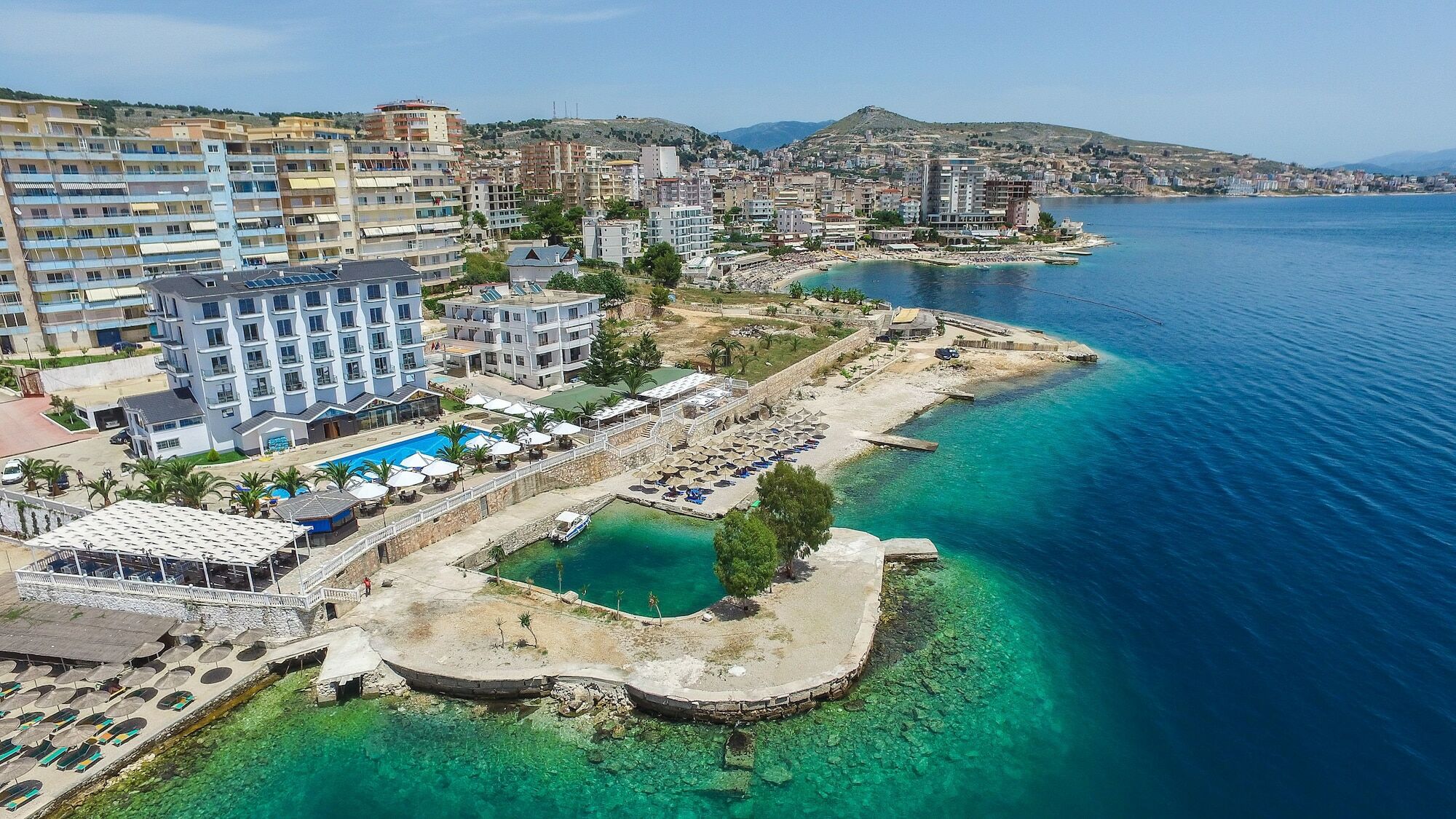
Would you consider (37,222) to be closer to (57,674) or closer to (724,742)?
(57,674)

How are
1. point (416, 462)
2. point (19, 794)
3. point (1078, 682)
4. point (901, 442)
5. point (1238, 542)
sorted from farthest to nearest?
1. point (901, 442)
2. point (416, 462)
3. point (1238, 542)
4. point (1078, 682)
5. point (19, 794)

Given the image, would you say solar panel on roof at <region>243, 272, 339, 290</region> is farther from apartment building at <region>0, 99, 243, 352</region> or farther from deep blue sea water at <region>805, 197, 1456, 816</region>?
deep blue sea water at <region>805, 197, 1456, 816</region>

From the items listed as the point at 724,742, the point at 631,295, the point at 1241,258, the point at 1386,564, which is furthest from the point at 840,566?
the point at 1241,258

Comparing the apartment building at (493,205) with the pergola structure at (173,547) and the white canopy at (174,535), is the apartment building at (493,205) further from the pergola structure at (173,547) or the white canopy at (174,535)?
the pergola structure at (173,547)

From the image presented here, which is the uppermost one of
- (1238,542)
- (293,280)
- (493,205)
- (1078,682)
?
(493,205)

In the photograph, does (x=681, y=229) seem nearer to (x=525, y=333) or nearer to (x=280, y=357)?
(x=525, y=333)

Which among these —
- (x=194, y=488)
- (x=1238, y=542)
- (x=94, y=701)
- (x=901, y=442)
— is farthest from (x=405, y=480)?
(x=1238, y=542)
